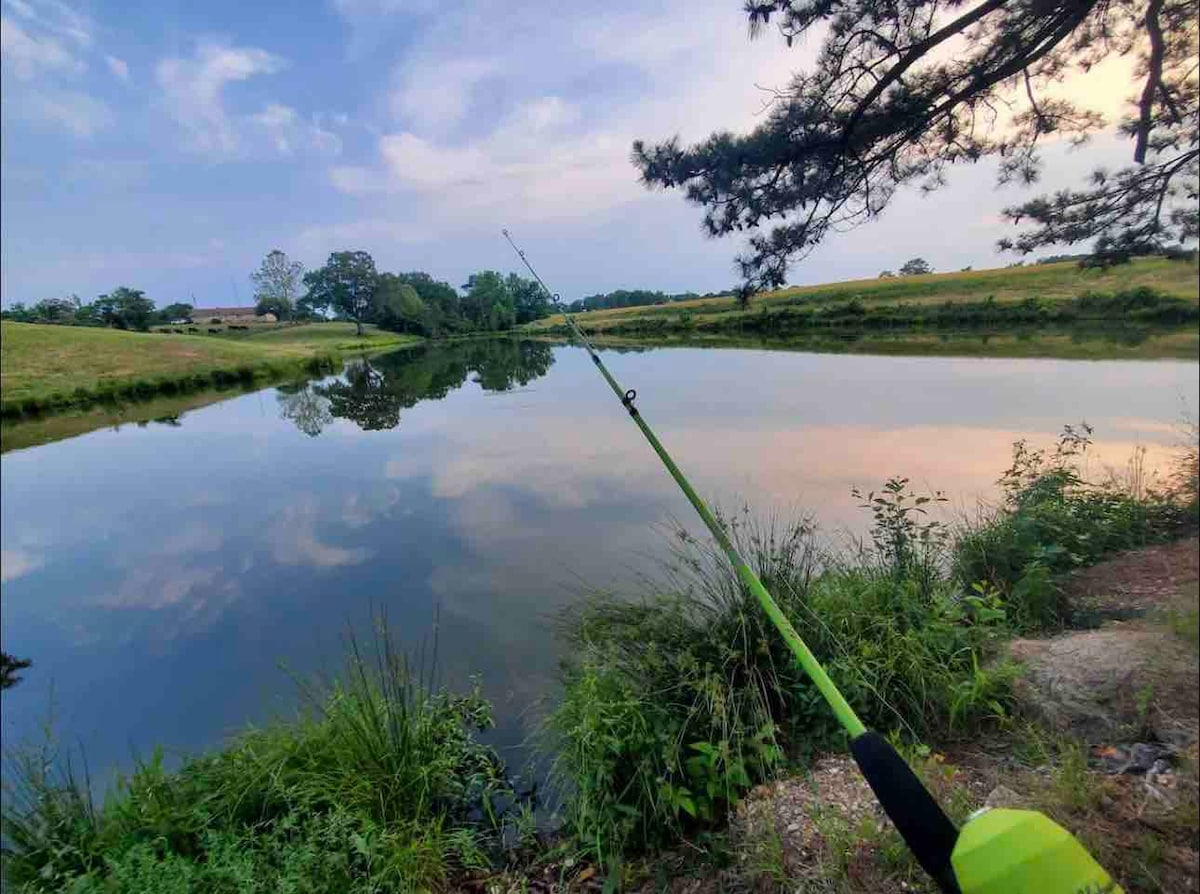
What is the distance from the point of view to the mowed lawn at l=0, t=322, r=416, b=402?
45.4 ft

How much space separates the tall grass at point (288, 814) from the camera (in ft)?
7.57

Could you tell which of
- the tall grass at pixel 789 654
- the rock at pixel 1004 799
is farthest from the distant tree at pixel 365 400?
the rock at pixel 1004 799

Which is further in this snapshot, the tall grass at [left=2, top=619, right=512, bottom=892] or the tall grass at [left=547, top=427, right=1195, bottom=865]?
the tall grass at [left=547, top=427, right=1195, bottom=865]

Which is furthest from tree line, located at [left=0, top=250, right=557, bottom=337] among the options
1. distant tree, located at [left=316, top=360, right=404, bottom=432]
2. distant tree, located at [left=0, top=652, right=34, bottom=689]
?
distant tree, located at [left=0, top=652, right=34, bottom=689]

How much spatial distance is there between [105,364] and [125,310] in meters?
38.7

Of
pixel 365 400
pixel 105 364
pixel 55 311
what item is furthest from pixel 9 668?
pixel 55 311

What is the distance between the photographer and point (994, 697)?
249 centimetres

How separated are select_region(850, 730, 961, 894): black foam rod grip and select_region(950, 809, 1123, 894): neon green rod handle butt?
3.3 inches

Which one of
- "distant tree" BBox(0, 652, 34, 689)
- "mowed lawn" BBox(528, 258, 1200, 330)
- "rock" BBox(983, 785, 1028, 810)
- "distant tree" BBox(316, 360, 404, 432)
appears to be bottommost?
"distant tree" BBox(0, 652, 34, 689)

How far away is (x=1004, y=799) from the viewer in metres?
1.84

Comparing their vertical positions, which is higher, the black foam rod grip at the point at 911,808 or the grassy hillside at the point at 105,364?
the grassy hillside at the point at 105,364

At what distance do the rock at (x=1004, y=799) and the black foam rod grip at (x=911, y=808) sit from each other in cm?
65

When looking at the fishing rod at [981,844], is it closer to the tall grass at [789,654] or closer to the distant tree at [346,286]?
the tall grass at [789,654]

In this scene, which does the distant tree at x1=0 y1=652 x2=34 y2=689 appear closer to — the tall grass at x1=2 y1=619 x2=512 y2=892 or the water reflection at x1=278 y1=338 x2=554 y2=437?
the tall grass at x1=2 y1=619 x2=512 y2=892
